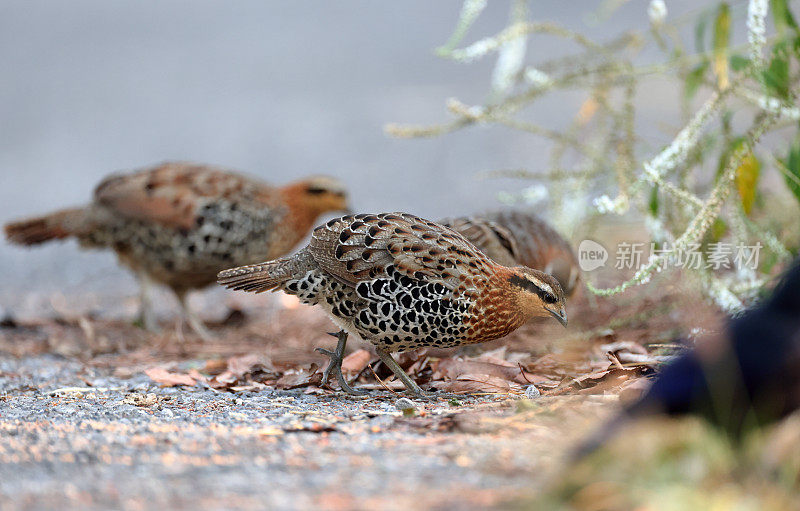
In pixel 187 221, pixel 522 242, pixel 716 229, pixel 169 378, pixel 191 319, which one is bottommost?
pixel 191 319

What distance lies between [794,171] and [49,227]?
5102mm

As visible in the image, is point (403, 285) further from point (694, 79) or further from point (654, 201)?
point (694, 79)

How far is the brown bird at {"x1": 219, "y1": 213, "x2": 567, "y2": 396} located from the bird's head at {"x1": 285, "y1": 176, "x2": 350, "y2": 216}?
8.26 feet

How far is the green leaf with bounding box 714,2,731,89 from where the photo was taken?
461cm

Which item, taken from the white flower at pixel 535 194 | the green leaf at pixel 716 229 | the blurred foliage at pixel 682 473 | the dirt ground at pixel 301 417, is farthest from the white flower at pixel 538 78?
the blurred foliage at pixel 682 473

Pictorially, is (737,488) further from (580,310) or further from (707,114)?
(580,310)

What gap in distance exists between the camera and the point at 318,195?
683 cm

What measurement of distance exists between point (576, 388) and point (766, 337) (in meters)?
1.43

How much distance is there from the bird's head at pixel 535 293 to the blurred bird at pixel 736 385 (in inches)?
70.8

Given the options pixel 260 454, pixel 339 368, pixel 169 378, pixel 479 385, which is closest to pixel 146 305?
pixel 169 378

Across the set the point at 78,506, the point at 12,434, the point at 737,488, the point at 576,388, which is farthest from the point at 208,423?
the point at 737,488

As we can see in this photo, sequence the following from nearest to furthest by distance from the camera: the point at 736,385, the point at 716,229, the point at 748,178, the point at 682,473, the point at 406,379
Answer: the point at 682,473 → the point at 736,385 → the point at 406,379 → the point at 748,178 → the point at 716,229

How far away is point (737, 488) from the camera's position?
2051 millimetres

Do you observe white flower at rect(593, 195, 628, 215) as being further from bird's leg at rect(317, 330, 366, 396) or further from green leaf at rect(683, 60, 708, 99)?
bird's leg at rect(317, 330, 366, 396)
